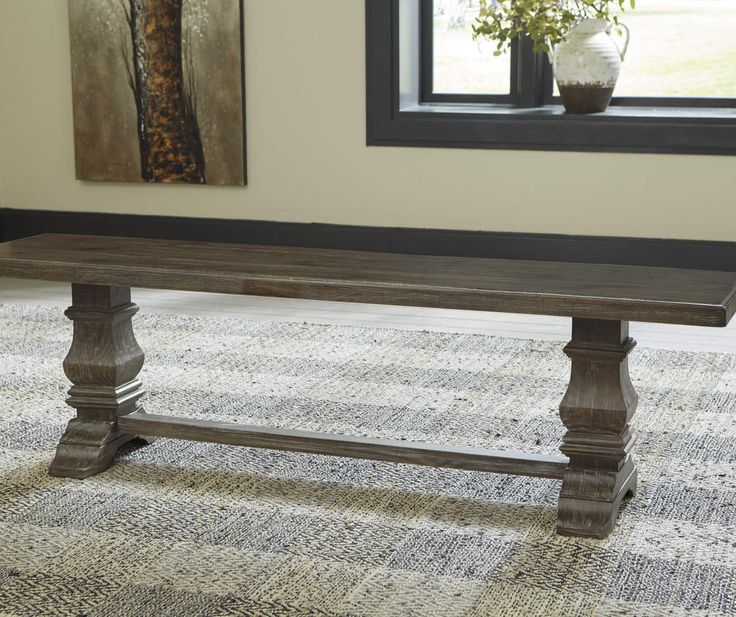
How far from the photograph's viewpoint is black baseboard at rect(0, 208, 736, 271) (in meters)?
4.96

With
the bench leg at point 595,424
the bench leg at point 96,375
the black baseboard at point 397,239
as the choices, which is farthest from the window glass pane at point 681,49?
the bench leg at point 96,375

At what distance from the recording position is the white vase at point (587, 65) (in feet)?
16.2

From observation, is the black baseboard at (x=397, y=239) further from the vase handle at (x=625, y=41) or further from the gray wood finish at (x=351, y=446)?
the gray wood finish at (x=351, y=446)

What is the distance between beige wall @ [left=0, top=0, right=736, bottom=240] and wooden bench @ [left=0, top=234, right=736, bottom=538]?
2.51 meters

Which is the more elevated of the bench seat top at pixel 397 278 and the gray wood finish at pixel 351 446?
the bench seat top at pixel 397 278

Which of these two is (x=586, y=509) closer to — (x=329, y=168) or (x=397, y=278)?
(x=397, y=278)

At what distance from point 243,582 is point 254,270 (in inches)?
27.1

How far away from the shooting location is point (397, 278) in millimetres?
2406

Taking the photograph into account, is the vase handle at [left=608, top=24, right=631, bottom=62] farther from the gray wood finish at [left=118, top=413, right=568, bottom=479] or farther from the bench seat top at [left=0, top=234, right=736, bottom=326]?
the gray wood finish at [left=118, top=413, right=568, bottom=479]

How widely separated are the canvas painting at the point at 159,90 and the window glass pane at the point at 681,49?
1.86 metres

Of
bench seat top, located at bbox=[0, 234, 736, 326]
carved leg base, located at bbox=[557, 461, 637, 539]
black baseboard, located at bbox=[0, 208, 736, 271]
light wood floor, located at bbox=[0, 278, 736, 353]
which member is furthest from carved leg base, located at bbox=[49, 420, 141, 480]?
black baseboard, located at bbox=[0, 208, 736, 271]

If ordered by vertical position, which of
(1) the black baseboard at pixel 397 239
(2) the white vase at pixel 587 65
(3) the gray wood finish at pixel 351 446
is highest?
(2) the white vase at pixel 587 65

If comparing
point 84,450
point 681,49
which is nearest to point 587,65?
point 681,49

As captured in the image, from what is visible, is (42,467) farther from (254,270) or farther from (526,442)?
(526,442)
